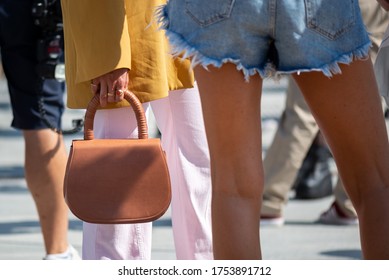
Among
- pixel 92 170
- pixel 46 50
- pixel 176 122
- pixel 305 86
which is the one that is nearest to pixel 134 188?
Answer: pixel 92 170

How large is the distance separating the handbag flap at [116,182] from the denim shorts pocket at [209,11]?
2.10 ft

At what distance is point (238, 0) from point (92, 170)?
2.89 feet

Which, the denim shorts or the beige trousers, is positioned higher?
the denim shorts

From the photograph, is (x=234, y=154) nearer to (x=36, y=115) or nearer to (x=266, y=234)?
(x=36, y=115)

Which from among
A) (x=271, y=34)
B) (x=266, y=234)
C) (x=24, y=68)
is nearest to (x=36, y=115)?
(x=24, y=68)

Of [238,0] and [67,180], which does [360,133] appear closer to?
[238,0]

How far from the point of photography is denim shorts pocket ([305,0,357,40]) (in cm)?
328

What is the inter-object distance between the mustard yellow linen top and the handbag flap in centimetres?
21

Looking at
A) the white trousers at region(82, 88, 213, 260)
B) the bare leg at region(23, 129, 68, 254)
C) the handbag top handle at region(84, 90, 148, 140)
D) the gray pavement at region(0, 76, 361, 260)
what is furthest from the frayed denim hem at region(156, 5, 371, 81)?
the gray pavement at region(0, 76, 361, 260)

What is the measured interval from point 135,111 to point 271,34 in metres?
0.74

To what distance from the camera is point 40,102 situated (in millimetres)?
5156

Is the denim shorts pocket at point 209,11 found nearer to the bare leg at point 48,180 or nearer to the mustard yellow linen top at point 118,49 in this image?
the mustard yellow linen top at point 118,49

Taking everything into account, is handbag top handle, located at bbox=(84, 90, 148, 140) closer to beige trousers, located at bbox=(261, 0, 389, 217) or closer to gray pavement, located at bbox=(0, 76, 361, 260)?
gray pavement, located at bbox=(0, 76, 361, 260)

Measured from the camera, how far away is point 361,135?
337 cm
